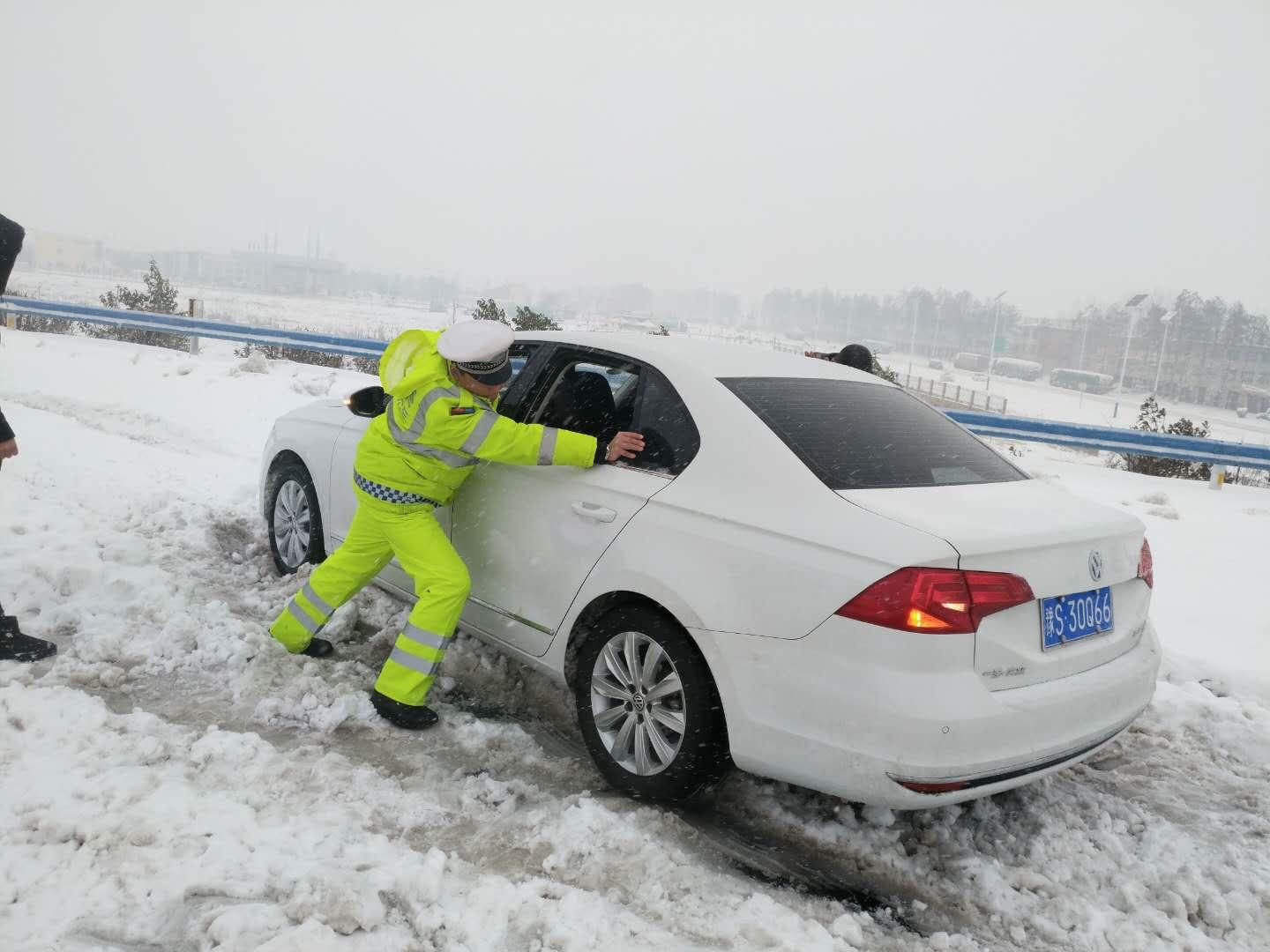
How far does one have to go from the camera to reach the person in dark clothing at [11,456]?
3.71m

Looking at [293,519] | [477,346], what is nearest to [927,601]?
[477,346]

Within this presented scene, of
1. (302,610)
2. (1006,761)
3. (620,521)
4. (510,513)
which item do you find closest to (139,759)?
(302,610)

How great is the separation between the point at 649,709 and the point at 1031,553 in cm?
135

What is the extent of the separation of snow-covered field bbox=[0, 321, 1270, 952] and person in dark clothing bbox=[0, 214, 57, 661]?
→ 0.47 ft

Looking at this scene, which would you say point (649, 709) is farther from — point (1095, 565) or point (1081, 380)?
point (1081, 380)

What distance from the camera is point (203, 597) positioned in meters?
4.86

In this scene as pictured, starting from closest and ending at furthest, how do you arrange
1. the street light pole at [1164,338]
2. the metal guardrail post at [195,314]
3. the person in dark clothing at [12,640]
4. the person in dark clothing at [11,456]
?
1. the person in dark clothing at [11,456]
2. the person in dark clothing at [12,640]
3. the metal guardrail post at [195,314]
4. the street light pole at [1164,338]

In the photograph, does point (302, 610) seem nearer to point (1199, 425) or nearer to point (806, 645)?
point (806, 645)

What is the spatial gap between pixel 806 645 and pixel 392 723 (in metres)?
1.92

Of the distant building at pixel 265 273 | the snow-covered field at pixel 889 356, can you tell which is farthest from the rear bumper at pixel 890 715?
the distant building at pixel 265 273

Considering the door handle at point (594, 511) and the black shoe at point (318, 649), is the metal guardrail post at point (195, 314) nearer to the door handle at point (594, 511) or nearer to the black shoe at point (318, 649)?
the black shoe at point (318, 649)

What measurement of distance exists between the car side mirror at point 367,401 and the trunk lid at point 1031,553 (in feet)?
8.36

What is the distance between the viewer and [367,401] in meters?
4.41

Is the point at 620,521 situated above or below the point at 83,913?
above
